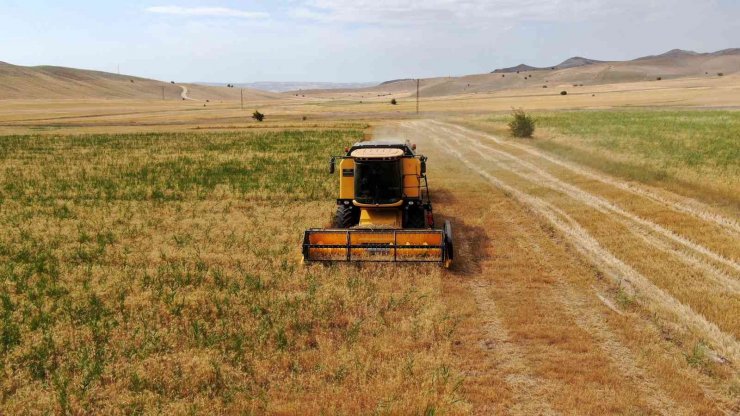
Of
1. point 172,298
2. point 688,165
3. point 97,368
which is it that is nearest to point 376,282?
point 172,298

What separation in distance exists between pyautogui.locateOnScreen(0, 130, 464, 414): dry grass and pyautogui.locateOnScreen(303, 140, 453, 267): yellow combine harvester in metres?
0.57

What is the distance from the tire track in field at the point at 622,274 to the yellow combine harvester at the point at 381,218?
3.51 meters

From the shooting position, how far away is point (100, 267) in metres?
11.8

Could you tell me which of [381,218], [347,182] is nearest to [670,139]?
[381,218]

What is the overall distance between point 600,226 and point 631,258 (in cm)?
301

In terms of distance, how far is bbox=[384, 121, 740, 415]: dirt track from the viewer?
702cm

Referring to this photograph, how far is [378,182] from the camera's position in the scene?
13492 millimetres

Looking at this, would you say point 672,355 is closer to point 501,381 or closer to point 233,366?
point 501,381

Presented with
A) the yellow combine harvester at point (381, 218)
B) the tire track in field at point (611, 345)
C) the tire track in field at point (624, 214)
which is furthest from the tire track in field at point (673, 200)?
the yellow combine harvester at point (381, 218)

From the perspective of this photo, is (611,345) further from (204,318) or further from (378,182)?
(378,182)

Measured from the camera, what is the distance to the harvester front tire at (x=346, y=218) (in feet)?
45.4

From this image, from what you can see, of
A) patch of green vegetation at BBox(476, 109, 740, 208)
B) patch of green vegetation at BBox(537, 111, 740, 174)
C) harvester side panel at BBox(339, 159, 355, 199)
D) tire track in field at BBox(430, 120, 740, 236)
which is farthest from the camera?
patch of green vegetation at BBox(537, 111, 740, 174)

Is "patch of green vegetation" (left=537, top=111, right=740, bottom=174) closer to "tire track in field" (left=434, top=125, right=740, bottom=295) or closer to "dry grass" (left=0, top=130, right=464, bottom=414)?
"tire track in field" (left=434, top=125, right=740, bottom=295)

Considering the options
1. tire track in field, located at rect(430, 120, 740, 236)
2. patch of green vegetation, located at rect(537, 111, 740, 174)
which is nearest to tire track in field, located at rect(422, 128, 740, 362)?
tire track in field, located at rect(430, 120, 740, 236)
